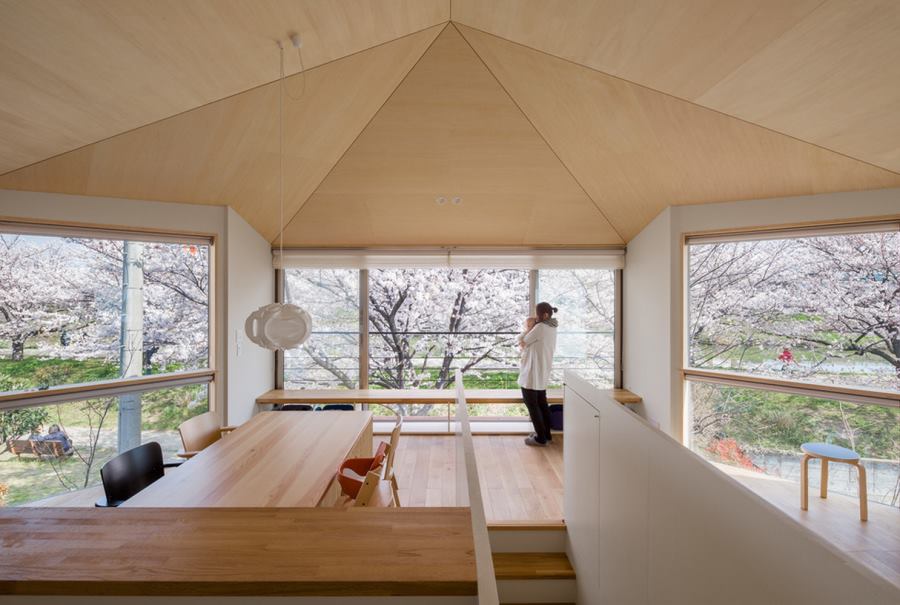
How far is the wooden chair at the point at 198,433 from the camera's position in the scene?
2.80 m

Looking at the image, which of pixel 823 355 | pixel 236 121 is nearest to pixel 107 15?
pixel 236 121

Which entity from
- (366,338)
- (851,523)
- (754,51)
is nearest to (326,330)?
(366,338)

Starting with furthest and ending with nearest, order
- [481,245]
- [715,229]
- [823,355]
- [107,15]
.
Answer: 1. [481,245]
2. [715,229]
3. [823,355]
4. [107,15]

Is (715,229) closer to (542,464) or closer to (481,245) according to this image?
(481,245)

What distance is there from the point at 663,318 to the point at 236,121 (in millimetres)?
3841

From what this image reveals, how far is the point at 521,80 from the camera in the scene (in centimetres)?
297

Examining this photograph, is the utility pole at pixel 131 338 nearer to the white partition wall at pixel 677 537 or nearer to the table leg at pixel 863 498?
the white partition wall at pixel 677 537

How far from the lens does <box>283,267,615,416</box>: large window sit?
4.92m

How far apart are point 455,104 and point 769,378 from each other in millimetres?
3289

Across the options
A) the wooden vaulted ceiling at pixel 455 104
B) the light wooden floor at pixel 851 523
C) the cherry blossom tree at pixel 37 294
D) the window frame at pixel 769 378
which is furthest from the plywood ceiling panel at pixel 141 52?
the light wooden floor at pixel 851 523

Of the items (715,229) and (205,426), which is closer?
(205,426)

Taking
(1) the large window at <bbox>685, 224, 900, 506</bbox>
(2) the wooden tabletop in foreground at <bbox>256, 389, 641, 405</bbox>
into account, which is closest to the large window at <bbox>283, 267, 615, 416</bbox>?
(2) the wooden tabletop in foreground at <bbox>256, 389, 641, 405</bbox>

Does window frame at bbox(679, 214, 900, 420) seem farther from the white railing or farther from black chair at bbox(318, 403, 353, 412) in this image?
black chair at bbox(318, 403, 353, 412)

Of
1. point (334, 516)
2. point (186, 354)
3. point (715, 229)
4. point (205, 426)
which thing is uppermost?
point (715, 229)
